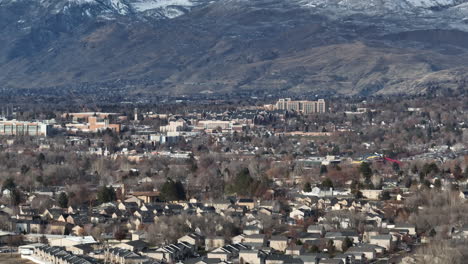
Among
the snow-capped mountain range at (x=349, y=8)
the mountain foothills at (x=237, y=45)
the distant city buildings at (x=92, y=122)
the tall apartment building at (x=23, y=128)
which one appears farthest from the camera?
the snow-capped mountain range at (x=349, y=8)

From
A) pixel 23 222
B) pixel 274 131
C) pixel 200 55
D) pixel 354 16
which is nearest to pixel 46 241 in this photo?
pixel 23 222

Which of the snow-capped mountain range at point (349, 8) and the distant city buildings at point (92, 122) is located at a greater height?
the snow-capped mountain range at point (349, 8)

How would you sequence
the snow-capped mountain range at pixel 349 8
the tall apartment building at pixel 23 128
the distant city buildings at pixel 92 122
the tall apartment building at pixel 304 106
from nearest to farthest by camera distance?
the tall apartment building at pixel 23 128 → the distant city buildings at pixel 92 122 → the tall apartment building at pixel 304 106 → the snow-capped mountain range at pixel 349 8

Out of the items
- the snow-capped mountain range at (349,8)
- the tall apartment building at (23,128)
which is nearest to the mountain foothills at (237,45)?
the snow-capped mountain range at (349,8)

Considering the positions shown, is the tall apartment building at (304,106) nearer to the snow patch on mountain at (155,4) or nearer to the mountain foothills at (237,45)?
the mountain foothills at (237,45)

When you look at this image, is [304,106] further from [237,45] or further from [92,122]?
[237,45]

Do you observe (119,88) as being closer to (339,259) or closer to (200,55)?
(200,55)

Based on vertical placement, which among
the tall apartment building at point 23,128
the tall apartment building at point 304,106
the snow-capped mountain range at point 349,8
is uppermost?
the snow-capped mountain range at point 349,8
